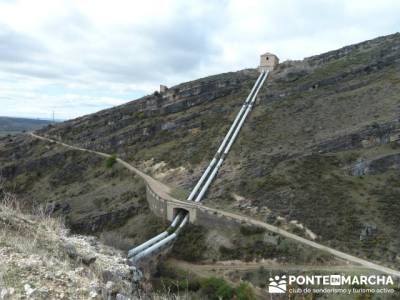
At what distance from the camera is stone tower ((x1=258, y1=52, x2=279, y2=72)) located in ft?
245

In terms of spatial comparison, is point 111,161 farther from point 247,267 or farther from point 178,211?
point 247,267

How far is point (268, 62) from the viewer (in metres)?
75.2

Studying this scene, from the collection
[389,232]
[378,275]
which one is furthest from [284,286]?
[389,232]

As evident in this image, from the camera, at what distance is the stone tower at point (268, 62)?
74.7 meters

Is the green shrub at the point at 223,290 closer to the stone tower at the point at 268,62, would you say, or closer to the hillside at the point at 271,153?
the hillside at the point at 271,153

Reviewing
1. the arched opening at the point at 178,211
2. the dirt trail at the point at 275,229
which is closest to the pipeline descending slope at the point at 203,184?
the arched opening at the point at 178,211

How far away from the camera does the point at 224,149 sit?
1973 inches

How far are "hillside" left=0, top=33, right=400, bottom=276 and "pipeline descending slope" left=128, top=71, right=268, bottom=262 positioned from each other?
1271mm

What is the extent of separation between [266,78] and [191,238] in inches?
1734

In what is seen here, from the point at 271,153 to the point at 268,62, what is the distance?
115 feet

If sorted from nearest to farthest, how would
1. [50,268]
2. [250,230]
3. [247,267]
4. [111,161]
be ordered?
[50,268] < [247,267] < [250,230] < [111,161]

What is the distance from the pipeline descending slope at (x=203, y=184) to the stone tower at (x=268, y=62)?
7892 millimetres

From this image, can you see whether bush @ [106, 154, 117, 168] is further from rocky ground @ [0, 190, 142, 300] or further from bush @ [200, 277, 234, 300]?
rocky ground @ [0, 190, 142, 300]

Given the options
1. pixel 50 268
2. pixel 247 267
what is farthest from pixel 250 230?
pixel 50 268
